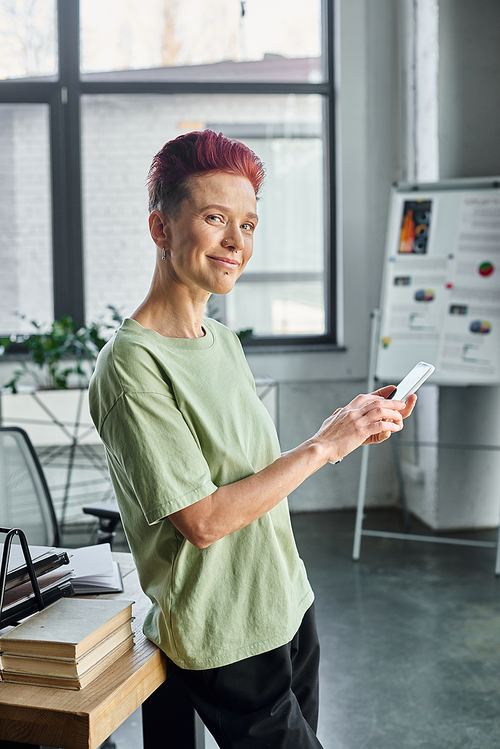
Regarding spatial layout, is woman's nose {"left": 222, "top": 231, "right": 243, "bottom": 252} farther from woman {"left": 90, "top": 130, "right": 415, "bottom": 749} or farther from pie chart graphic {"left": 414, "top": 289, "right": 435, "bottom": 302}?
pie chart graphic {"left": 414, "top": 289, "right": 435, "bottom": 302}

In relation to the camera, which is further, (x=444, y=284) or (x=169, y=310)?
(x=444, y=284)

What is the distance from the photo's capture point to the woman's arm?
2.98 feet

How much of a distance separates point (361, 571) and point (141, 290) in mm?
2182

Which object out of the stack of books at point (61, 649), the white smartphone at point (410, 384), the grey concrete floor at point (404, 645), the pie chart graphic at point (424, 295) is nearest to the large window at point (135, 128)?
the pie chart graphic at point (424, 295)

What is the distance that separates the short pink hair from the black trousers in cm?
68

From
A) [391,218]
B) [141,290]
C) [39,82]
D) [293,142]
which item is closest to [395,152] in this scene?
[293,142]

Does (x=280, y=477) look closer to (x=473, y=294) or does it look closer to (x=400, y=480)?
(x=473, y=294)

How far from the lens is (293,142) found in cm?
424

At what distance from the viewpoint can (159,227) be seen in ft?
3.37

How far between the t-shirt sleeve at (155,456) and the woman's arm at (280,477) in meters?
0.03

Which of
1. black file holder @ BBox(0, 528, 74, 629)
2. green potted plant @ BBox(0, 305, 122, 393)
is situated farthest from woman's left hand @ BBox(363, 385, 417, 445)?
green potted plant @ BBox(0, 305, 122, 393)

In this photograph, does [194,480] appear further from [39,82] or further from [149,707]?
[39,82]

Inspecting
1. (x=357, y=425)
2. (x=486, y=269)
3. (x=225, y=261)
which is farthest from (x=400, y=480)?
(x=225, y=261)

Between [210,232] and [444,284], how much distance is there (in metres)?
2.55
